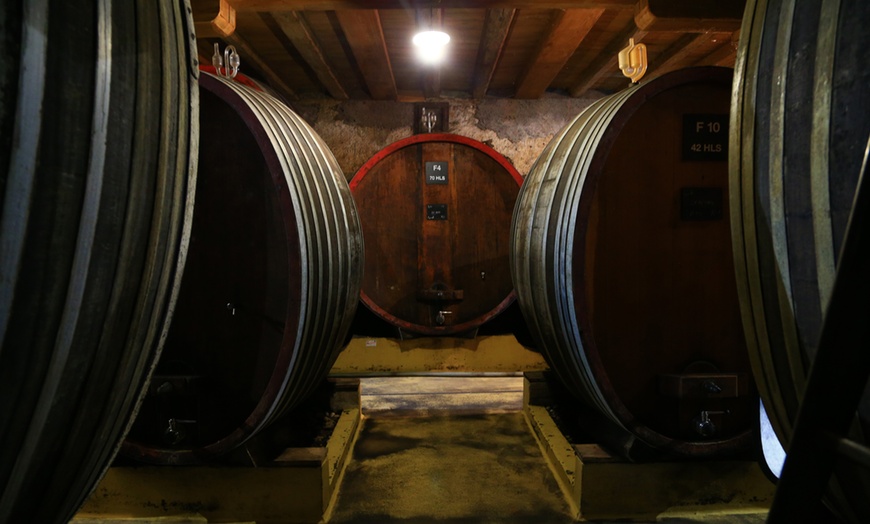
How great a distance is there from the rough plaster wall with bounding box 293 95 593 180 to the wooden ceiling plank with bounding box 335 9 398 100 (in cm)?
33

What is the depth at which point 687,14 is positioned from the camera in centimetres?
252

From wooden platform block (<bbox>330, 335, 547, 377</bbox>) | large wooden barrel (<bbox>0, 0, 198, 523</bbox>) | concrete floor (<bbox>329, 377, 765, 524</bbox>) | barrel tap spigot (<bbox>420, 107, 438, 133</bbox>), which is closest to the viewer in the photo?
large wooden barrel (<bbox>0, 0, 198, 523</bbox>)

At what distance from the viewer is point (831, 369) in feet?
2.21

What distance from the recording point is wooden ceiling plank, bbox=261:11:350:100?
326cm

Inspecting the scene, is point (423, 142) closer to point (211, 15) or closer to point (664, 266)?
point (211, 15)

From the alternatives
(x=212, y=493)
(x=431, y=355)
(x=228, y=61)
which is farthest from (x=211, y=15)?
(x=431, y=355)

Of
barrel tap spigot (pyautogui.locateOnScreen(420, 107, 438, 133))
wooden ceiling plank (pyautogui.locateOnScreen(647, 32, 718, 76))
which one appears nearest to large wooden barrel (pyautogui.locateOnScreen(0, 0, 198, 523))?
wooden ceiling plank (pyautogui.locateOnScreen(647, 32, 718, 76))

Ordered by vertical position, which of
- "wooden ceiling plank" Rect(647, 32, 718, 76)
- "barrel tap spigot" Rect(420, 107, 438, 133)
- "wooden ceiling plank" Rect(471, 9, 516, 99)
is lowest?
"barrel tap spigot" Rect(420, 107, 438, 133)

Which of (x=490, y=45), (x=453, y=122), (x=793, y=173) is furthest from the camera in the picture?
(x=453, y=122)

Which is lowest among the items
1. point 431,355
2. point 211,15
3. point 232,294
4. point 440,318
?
point 431,355

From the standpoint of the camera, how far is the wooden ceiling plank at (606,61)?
3583 millimetres

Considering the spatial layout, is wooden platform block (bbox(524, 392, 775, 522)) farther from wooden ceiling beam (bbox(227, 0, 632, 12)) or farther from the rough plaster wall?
the rough plaster wall

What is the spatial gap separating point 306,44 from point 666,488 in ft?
12.6

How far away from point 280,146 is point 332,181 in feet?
1.72
